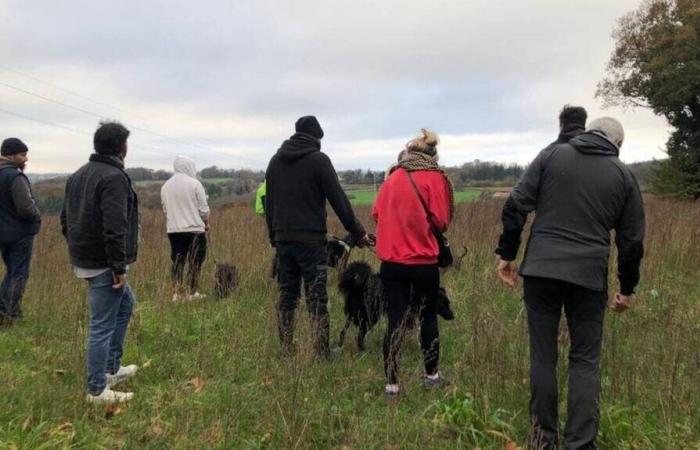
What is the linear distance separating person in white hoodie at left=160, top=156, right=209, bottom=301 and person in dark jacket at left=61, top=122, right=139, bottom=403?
284cm

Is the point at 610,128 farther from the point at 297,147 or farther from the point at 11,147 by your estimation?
the point at 11,147

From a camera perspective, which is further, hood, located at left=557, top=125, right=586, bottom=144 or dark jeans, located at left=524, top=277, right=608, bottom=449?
hood, located at left=557, top=125, right=586, bottom=144

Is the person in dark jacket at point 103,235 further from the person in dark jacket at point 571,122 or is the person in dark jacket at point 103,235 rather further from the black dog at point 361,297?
the person in dark jacket at point 571,122

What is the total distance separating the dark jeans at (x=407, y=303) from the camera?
365 centimetres

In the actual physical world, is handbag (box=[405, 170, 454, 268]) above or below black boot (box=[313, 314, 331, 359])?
above

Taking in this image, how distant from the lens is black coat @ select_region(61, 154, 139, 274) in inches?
136

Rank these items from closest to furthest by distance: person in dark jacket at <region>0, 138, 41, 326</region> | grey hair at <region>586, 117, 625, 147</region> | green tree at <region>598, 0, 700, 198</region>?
grey hair at <region>586, 117, 625, 147</region> < person in dark jacket at <region>0, 138, 41, 326</region> < green tree at <region>598, 0, 700, 198</region>

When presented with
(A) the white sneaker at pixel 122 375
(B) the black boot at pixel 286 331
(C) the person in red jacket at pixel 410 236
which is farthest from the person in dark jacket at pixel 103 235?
(C) the person in red jacket at pixel 410 236

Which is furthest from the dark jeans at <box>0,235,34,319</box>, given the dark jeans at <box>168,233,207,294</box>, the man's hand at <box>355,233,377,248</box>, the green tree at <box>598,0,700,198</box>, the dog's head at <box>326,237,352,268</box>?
the green tree at <box>598,0,700,198</box>

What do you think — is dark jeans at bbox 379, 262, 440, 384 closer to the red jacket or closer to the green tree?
the red jacket

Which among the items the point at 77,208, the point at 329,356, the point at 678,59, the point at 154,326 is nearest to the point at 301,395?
the point at 329,356

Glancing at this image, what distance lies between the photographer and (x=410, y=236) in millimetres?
3619

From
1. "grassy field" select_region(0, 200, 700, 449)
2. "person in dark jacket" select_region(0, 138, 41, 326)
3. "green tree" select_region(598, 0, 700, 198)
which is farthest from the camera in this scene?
"green tree" select_region(598, 0, 700, 198)

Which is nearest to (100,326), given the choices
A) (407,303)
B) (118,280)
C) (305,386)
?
(118,280)
